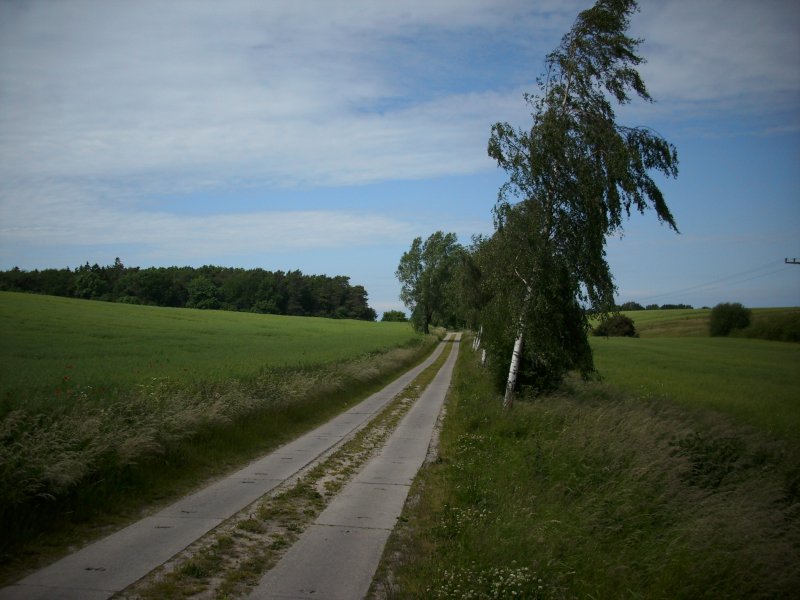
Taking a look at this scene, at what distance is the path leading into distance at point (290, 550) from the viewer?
4.93 m

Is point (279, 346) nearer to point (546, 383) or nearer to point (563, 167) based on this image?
point (546, 383)

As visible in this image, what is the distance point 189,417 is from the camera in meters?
10.2

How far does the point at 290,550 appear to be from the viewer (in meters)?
5.95

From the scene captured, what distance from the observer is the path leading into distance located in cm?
493

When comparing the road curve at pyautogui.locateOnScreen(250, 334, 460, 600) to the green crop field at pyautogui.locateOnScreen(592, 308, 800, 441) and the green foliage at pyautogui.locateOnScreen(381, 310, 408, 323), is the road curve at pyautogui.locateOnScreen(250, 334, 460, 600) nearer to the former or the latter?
the green crop field at pyautogui.locateOnScreen(592, 308, 800, 441)

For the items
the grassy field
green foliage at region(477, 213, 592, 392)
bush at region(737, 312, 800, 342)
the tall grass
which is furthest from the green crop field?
the grassy field

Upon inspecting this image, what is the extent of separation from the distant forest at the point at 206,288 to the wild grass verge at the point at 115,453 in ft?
292

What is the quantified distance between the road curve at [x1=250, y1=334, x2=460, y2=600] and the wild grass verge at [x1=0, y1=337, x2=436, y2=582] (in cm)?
247

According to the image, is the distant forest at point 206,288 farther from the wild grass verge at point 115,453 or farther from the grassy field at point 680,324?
the wild grass verge at point 115,453

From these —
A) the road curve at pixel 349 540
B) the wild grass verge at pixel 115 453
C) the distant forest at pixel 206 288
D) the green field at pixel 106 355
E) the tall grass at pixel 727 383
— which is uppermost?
the distant forest at pixel 206 288

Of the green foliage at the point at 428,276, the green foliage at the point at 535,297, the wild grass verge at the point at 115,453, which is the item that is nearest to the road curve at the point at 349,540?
the wild grass verge at the point at 115,453

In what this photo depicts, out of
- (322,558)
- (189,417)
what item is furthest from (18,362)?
(322,558)

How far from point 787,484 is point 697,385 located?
11.0 metres

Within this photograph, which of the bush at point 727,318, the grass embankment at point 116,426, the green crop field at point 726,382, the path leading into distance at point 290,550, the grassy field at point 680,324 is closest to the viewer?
the path leading into distance at point 290,550
